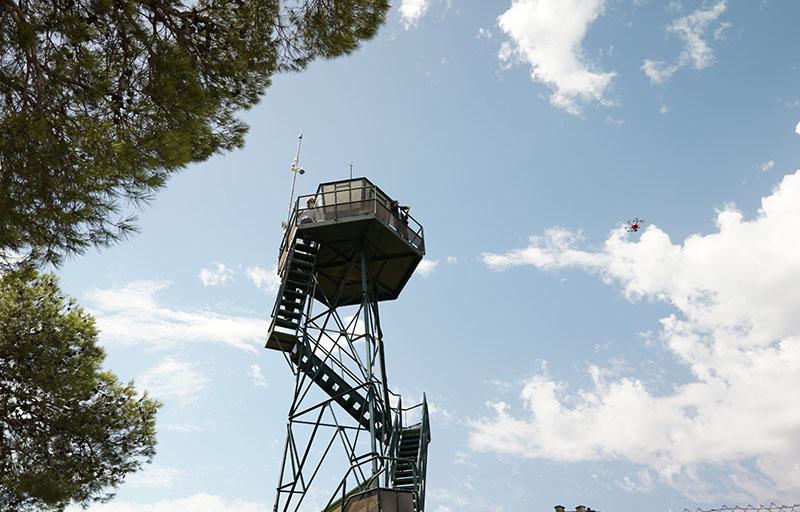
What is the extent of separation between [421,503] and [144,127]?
38.9ft

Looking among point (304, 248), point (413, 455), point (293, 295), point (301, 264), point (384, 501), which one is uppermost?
point (304, 248)

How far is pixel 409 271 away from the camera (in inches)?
813

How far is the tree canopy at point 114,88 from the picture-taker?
10109mm

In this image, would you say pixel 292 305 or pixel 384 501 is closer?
pixel 384 501

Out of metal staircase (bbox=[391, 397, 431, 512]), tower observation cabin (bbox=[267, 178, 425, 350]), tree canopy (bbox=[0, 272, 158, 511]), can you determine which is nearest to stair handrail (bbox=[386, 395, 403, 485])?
metal staircase (bbox=[391, 397, 431, 512])

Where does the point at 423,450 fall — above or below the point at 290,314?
below

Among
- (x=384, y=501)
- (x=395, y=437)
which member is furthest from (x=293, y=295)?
(x=384, y=501)

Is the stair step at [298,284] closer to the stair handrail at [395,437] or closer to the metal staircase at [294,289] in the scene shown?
the metal staircase at [294,289]

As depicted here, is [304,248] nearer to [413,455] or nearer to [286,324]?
[286,324]

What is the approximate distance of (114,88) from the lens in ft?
35.9

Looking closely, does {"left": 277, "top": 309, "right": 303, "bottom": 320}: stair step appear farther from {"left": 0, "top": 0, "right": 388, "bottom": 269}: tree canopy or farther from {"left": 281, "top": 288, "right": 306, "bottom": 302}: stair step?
{"left": 0, "top": 0, "right": 388, "bottom": 269}: tree canopy

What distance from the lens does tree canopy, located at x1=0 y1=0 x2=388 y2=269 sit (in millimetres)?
10109

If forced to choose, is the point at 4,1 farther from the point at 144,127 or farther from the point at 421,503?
the point at 421,503

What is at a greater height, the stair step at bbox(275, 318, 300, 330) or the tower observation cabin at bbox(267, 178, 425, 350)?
the tower observation cabin at bbox(267, 178, 425, 350)
